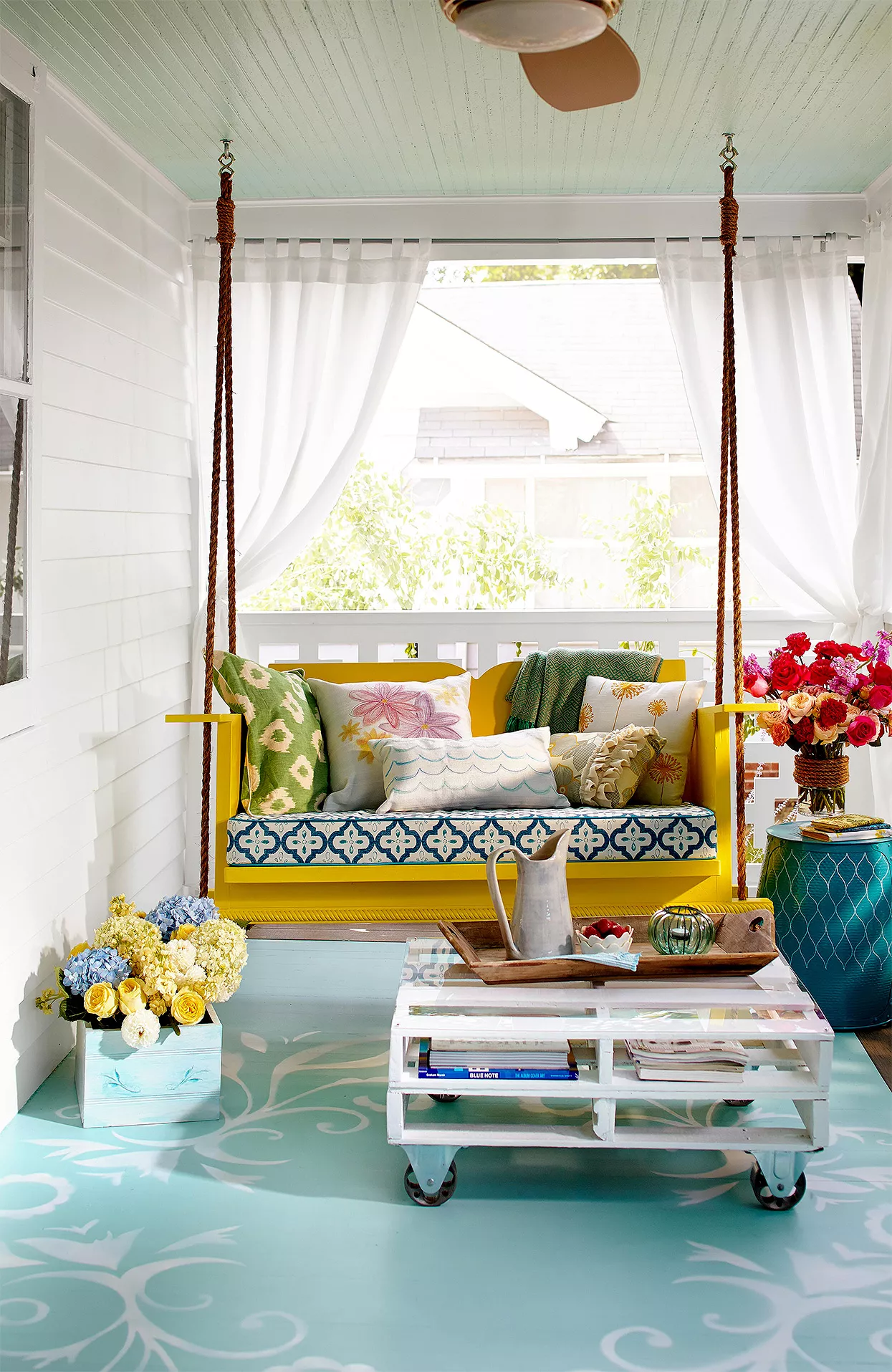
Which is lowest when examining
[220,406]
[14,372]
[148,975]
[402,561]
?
[148,975]

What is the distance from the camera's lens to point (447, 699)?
3.87 metres

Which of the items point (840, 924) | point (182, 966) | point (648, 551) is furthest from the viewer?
point (648, 551)

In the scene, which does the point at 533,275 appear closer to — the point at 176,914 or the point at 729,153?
the point at 729,153

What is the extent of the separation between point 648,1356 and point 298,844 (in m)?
1.73

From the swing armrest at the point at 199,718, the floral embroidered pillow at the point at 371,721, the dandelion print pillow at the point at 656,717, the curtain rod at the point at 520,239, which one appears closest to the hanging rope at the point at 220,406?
the swing armrest at the point at 199,718

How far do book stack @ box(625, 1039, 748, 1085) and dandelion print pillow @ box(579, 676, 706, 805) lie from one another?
1.28m

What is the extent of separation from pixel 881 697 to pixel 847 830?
37cm

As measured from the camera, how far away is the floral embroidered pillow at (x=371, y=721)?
3.61m

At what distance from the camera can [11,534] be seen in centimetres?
271

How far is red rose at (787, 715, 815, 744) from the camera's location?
10.6ft

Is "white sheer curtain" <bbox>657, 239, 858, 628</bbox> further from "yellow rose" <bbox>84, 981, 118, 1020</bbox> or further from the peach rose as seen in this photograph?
"yellow rose" <bbox>84, 981, 118, 1020</bbox>

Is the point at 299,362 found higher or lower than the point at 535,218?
lower

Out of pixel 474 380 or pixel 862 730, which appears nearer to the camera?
pixel 862 730

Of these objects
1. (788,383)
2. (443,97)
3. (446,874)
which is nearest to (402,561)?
(788,383)
